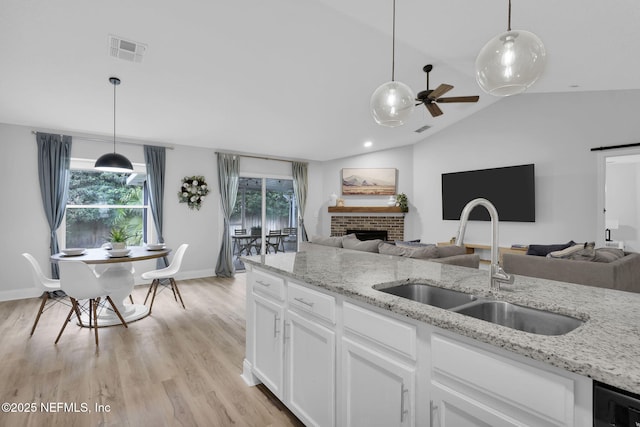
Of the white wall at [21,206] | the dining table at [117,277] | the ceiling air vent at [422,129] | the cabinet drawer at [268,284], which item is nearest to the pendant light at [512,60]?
the cabinet drawer at [268,284]

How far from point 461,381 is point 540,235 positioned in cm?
517

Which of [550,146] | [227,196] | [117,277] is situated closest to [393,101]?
[117,277]

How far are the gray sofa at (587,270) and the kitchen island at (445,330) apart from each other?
1.79 m

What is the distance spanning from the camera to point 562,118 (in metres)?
4.96

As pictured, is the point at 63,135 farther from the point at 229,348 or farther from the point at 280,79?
the point at 229,348

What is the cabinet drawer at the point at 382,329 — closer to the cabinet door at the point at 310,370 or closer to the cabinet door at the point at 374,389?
the cabinet door at the point at 374,389

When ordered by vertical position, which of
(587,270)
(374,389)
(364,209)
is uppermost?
(364,209)

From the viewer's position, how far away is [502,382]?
0.92 meters

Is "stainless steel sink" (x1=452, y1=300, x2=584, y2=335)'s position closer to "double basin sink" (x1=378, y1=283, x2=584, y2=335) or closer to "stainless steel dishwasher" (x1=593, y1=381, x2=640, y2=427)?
"double basin sink" (x1=378, y1=283, x2=584, y2=335)

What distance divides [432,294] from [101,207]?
17.7ft

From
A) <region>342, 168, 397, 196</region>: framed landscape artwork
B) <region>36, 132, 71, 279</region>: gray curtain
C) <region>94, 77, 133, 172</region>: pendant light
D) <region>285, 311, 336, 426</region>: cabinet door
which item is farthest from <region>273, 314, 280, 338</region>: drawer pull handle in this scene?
<region>342, 168, 397, 196</region>: framed landscape artwork

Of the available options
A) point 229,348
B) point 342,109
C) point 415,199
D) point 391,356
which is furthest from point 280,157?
point 391,356

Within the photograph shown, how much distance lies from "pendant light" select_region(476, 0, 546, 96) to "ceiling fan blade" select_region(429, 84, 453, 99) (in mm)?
1868

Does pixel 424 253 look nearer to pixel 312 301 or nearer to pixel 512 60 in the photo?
pixel 312 301
